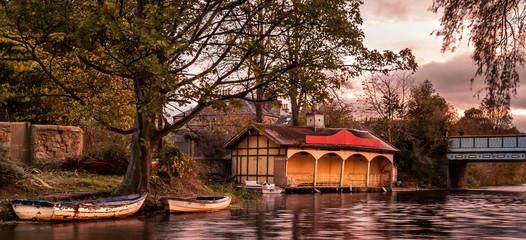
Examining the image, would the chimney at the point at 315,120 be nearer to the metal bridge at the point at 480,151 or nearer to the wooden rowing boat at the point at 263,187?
the wooden rowing boat at the point at 263,187

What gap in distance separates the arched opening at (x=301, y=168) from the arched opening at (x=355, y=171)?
388cm

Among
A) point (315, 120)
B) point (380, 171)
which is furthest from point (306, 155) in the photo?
point (380, 171)

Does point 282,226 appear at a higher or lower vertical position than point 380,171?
lower

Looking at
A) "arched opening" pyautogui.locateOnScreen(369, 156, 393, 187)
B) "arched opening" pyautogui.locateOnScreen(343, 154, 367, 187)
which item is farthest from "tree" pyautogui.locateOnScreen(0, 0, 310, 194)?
"arched opening" pyautogui.locateOnScreen(369, 156, 393, 187)

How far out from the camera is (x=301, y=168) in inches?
1687

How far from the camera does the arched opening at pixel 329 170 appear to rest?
44062mm

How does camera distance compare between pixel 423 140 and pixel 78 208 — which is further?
pixel 423 140

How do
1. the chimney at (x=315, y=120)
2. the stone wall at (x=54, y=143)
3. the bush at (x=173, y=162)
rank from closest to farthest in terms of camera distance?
the stone wall at (x=54, y=143) → the bush at (x=173, y=162) → the chimney at (x=315, y=120)

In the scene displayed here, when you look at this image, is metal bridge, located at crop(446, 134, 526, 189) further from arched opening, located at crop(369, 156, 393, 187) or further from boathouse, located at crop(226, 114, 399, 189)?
boathouse, located at crop(226, 114, 399, 189)

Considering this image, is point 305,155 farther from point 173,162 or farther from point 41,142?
point 41,142

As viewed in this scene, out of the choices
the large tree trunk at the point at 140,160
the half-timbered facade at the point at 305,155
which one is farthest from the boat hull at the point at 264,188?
the large tree trunk at the point at 140,160

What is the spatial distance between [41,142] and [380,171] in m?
34.5

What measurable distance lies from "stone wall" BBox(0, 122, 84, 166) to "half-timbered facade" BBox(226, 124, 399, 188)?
52.3ft

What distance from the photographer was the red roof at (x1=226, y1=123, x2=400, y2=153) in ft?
127
